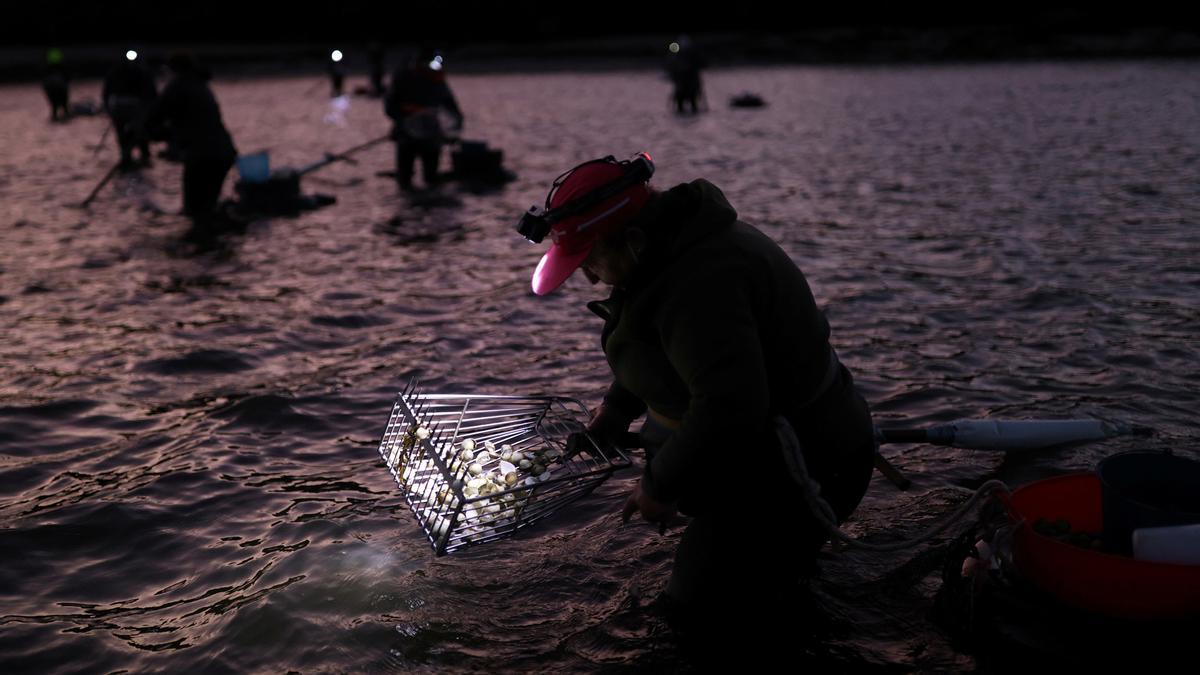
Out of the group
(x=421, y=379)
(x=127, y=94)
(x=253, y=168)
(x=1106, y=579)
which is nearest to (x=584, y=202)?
(x=1106, y=579)

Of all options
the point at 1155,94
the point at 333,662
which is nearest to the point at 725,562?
the point at 333,662

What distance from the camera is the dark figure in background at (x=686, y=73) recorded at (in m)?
31.5

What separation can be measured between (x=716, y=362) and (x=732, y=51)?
238 feet

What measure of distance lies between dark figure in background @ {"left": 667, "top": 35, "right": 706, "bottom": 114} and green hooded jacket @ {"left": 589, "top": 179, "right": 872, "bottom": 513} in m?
28.7

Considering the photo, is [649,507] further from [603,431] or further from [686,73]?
[686,73]

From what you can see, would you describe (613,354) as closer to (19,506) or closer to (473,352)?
(19,506)

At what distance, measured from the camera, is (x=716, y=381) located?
3.43 meters

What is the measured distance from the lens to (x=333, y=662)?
4.38 m

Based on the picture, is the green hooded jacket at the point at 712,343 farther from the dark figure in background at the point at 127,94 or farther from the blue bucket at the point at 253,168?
the dark figure in background at the point at 127,94

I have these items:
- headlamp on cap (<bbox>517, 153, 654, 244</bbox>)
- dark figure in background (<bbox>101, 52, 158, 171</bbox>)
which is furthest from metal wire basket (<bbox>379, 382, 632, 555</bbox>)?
dark figure in background (<bbox>101, 52, 158, 171</bbox>)

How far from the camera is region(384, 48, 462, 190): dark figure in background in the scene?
16062mm

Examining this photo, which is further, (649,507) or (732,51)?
(732,51)

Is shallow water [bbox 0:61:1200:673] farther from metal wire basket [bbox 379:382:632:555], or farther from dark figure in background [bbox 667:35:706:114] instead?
dark figure in background [bbox 667:35:706:114]

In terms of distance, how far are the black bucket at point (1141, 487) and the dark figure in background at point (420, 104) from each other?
44.0ft
